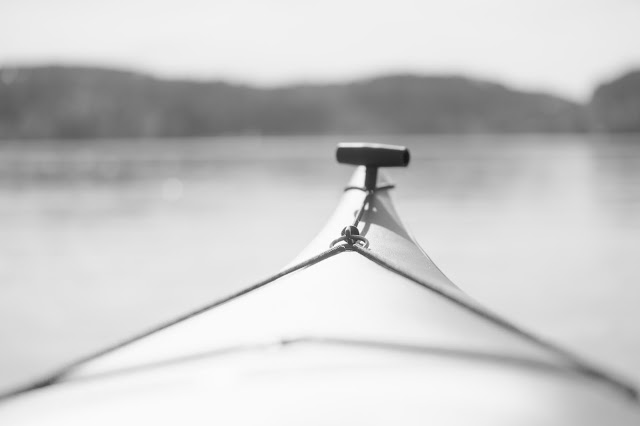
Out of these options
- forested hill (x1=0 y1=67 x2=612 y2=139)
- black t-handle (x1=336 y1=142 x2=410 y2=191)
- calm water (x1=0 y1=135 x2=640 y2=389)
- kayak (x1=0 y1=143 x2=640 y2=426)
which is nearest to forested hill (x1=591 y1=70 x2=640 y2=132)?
forested hill (x1=0 y1=67 x2=612 y2=139)

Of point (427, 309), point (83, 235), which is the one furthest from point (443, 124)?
point (427, 309)

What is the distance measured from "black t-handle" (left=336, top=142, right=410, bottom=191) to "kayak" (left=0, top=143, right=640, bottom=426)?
1.42 meters

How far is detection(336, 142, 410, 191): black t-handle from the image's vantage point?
11.1ft

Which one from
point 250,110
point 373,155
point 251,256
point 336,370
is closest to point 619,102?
point 250,110

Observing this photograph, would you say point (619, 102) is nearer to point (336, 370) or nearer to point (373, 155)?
point (373, 155)

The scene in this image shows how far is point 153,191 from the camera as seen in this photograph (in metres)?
21.8

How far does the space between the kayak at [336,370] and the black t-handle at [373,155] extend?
1.42m

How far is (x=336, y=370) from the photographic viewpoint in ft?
4.79

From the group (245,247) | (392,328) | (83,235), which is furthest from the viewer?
(83,235)

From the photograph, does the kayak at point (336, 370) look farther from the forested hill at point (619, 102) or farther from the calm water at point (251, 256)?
the forested hill at point (619, 102)

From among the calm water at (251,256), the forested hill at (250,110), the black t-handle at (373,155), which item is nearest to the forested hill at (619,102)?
the forested hill at (250,110)

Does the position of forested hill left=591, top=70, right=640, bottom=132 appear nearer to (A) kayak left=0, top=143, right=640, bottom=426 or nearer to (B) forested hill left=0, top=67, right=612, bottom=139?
(B) forested hill left=0, top=67, right=612, bottom=139

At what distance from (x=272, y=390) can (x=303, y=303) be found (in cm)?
50

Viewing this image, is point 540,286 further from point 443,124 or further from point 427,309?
point 443,124
